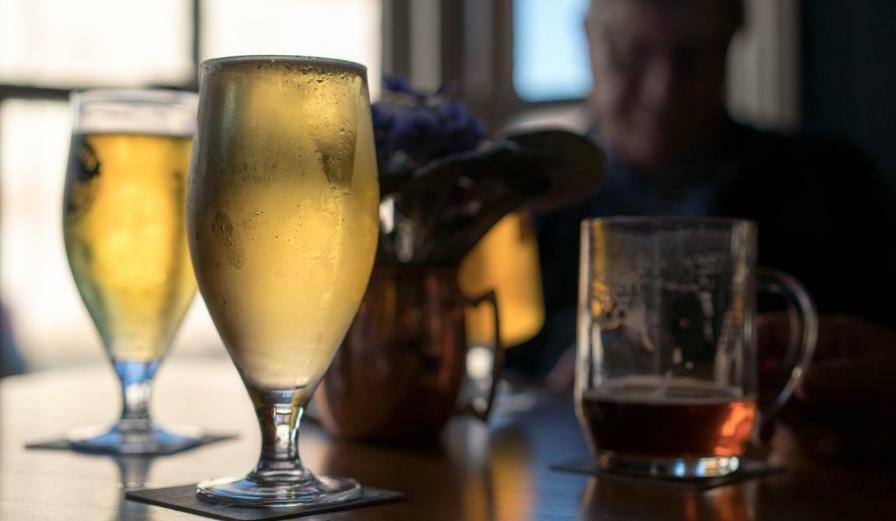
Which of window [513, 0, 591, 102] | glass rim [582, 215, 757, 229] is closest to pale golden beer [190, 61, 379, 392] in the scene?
glass rim [582, 215, 757, 229]

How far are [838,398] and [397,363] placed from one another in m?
0.35

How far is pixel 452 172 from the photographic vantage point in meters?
0.94

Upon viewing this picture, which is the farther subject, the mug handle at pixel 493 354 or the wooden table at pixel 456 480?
the mug handle at pixel 493 354

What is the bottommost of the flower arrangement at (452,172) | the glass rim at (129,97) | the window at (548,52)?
the flower arrangement at (452,172)

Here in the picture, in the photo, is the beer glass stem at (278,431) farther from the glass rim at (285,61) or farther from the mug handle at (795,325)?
the mug handle at (795,325)

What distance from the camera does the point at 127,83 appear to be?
3740 mm

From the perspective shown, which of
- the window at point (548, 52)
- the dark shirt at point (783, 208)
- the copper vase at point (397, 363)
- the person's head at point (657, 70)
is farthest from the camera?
the window at point (548, 52)

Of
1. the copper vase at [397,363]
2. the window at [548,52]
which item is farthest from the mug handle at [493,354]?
the window at [548,52]

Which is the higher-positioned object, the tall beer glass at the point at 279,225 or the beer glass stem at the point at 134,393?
the tall beer glass at the point at 279,225

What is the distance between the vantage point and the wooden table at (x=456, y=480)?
0.69m

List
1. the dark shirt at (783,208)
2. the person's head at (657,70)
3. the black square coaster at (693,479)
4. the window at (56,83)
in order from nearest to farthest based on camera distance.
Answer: the black square coaster at (693,479)
the person's head at (657,70)
the dark shirt at (783,208)
the window at (56,83)

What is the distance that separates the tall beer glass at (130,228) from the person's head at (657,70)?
1.76 m

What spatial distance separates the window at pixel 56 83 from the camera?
3605mm

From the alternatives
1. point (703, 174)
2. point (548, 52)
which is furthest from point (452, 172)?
point (548, 52)
